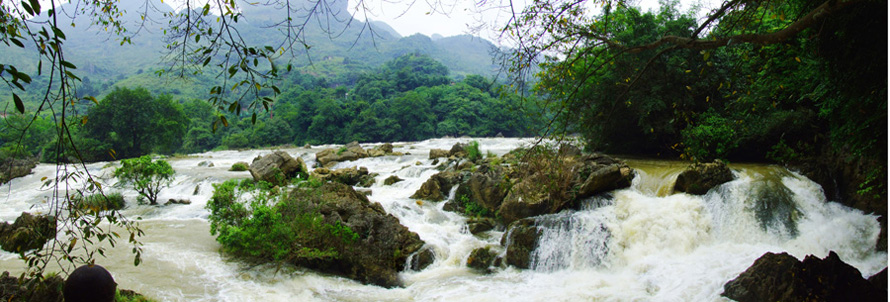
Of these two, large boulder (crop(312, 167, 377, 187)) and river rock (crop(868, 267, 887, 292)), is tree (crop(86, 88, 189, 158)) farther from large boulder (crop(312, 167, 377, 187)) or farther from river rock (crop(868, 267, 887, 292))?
river rock (crop(868, 267, 887, 292))

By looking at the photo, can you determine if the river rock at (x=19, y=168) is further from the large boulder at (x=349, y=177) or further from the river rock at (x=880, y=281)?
the river rock at (x=880, y=281)

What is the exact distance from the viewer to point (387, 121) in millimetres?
46625

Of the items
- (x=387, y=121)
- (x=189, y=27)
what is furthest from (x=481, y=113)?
(x=189, y=27)

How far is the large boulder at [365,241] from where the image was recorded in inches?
291

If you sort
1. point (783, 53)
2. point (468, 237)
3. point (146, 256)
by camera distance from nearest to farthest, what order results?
point (783, 53) < point (146, 256) < point (468, 237)

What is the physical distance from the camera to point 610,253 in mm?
7836

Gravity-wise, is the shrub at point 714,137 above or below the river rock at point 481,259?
above

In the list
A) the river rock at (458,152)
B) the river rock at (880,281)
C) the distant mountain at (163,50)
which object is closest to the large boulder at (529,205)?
the river rock at (880,281)

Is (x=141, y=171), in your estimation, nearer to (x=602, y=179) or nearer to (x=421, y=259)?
(x=421, y=259)

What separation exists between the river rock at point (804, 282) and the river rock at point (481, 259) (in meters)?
3.55

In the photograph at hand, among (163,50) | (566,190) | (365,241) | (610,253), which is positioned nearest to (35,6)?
(365,241)

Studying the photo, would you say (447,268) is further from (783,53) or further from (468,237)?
(783,53)

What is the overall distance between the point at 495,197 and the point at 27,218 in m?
8.66

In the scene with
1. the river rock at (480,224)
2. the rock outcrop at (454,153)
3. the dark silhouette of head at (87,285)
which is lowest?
the river rock at (480,224)
